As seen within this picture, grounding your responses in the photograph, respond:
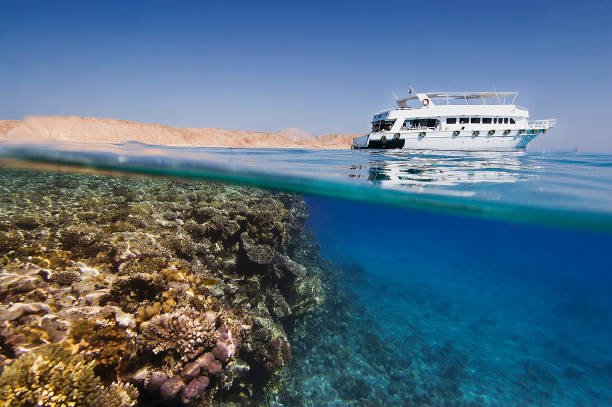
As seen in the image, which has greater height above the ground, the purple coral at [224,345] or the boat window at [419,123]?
the boat window at [419,123]

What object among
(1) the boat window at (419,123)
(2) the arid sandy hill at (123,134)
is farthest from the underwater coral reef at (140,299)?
(1) the boat window at (419,123)

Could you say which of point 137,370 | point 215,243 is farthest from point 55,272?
point 215,243

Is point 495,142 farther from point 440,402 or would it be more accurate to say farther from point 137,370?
point 137,370

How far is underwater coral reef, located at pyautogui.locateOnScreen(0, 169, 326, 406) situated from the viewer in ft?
14.7

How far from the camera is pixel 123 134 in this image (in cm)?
2328

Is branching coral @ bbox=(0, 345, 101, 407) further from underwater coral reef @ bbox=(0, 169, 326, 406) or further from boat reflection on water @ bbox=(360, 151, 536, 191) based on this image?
boat reflection on water @ bbox=(360, 151, 536, 191)

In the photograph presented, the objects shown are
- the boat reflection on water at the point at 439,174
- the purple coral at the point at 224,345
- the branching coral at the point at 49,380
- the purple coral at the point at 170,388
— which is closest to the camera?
the branching coral at the point at 49,380

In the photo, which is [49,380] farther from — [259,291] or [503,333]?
[503,333]

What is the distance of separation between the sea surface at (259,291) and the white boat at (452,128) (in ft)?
18.1

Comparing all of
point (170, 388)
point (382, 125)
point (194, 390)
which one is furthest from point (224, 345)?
point (382, 125)

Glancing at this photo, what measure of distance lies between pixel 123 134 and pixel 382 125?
22.8 meters

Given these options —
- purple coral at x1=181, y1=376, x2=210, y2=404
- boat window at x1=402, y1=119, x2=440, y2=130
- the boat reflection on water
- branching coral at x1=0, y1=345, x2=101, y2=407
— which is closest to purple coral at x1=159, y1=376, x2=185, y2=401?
purple coral at x1=181, y1=376, x2=210, y2=404

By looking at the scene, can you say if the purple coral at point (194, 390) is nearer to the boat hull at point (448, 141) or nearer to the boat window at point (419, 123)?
the boat hull at point (448, 141)

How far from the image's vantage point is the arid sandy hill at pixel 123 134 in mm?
14586
